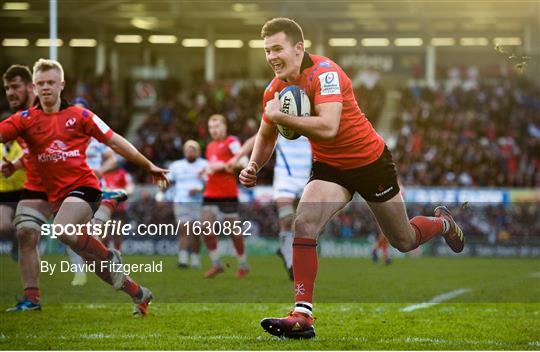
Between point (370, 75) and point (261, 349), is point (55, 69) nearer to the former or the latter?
point (261, 349)

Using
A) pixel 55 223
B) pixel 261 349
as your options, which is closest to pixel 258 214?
pixel 55 223

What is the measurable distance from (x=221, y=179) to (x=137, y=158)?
7.00 m

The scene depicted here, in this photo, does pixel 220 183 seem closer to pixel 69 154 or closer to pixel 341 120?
pixel 69 154

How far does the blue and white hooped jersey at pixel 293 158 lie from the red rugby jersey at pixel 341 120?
19.7ft

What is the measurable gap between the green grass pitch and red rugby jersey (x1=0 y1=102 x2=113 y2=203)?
1254mm

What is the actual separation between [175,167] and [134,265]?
24.9ft

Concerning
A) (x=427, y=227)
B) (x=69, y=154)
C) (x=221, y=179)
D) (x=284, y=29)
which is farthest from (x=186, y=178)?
(x=284, y=29)

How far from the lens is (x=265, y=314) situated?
9.07 meters

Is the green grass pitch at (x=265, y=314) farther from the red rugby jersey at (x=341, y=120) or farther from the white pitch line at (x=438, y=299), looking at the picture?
the red rugby jersey at (x=341, y=120)

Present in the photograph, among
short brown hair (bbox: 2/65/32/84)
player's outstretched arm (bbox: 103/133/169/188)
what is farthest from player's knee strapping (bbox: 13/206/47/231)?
short brown hair (bbox: 2/65/32/84)

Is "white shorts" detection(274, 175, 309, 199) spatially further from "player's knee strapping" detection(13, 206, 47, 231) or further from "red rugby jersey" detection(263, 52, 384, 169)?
"red rugby jersey" detection(263, 52, 384, 169)

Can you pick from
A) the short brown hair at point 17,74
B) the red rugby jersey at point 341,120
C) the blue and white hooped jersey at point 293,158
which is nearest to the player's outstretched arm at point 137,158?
the red rugby jersey at point 341,120

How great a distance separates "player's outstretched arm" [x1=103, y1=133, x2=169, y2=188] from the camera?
26.9 ft

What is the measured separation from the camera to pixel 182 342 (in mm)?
6965
